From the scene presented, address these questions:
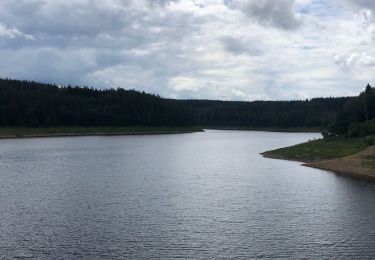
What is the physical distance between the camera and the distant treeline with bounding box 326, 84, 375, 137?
272 ft

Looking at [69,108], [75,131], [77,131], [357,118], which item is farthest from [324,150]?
[69,108]

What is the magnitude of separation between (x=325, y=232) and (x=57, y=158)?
174 feet

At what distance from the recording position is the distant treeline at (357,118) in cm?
8281

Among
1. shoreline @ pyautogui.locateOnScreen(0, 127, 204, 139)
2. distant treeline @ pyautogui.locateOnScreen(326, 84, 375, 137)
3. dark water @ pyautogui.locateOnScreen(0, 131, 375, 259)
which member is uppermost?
distant treeline @ pyautogui.locateOnScreen(326, 84, 375, 137)

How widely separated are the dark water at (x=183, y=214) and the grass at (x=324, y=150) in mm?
13927

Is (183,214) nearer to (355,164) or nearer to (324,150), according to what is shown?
(355,164)

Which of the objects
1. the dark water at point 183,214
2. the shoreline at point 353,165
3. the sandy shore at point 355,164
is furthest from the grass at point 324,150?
the dark water at point 183,214

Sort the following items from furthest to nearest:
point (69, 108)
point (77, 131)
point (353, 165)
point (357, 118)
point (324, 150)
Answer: point (69, 108) < point (77, 131) < point (357, 118) < point (324, 150) < point (353, 165)

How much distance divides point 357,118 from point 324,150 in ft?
73.7

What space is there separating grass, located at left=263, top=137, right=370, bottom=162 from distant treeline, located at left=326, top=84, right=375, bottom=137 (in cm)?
228

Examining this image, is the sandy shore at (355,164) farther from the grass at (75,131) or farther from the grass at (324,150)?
the grass at (75,131)

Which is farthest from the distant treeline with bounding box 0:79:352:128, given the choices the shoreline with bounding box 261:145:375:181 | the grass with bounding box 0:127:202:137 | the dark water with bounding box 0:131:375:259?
the dark water with bounding box 0:131:375:259

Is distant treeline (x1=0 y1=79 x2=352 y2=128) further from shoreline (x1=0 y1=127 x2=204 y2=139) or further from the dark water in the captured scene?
the dark water

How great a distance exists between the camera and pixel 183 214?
33312mm
